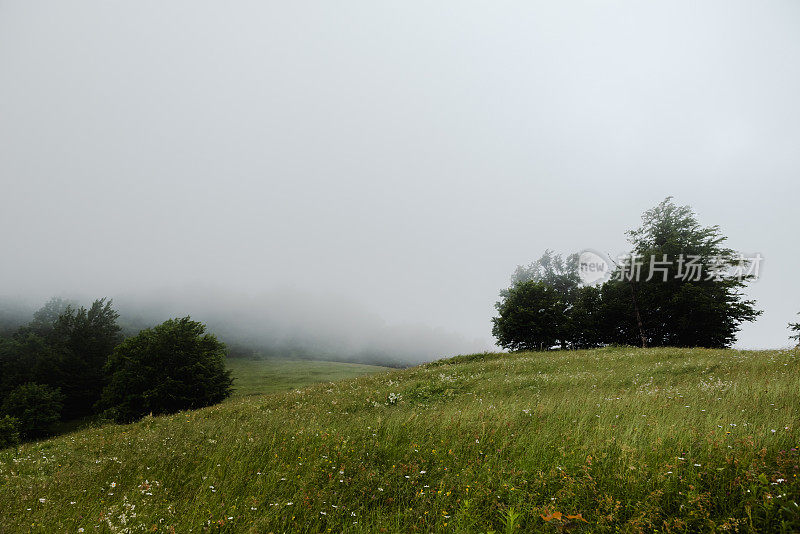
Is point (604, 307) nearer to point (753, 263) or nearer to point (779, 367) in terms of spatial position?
point (753, 263)

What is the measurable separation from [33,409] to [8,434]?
30.8ft

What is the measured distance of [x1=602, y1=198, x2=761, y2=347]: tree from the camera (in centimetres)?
2984

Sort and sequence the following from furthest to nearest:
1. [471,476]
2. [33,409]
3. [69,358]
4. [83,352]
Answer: [83,352] < [69,358] < [33,409] < [471,476]

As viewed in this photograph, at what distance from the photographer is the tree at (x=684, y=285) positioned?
29844 millimetres

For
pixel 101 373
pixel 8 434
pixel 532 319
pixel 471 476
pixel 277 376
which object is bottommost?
pixel 277 376

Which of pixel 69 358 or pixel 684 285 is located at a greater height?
pixel 684 285

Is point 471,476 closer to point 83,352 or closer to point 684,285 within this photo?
point 684,285

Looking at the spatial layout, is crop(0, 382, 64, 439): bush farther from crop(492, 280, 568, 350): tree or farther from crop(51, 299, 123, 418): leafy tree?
crop(492, 280, 568, 350): tree

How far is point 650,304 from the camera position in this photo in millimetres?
34500

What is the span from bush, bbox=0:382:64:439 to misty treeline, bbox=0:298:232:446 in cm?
9

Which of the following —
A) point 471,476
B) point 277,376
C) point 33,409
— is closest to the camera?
point 471,476

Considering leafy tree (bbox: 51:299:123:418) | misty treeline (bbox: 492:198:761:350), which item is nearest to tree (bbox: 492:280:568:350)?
misty treeline (bbox: 492:198:761:350)

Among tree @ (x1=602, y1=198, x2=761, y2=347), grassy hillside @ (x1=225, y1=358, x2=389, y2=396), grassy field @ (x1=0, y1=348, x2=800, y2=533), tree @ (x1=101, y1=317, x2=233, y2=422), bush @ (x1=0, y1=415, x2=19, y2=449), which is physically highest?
tree @ (x1=602, y1=198, x2=761, y2=347)

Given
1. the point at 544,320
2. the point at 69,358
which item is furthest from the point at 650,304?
the point at 69,358
